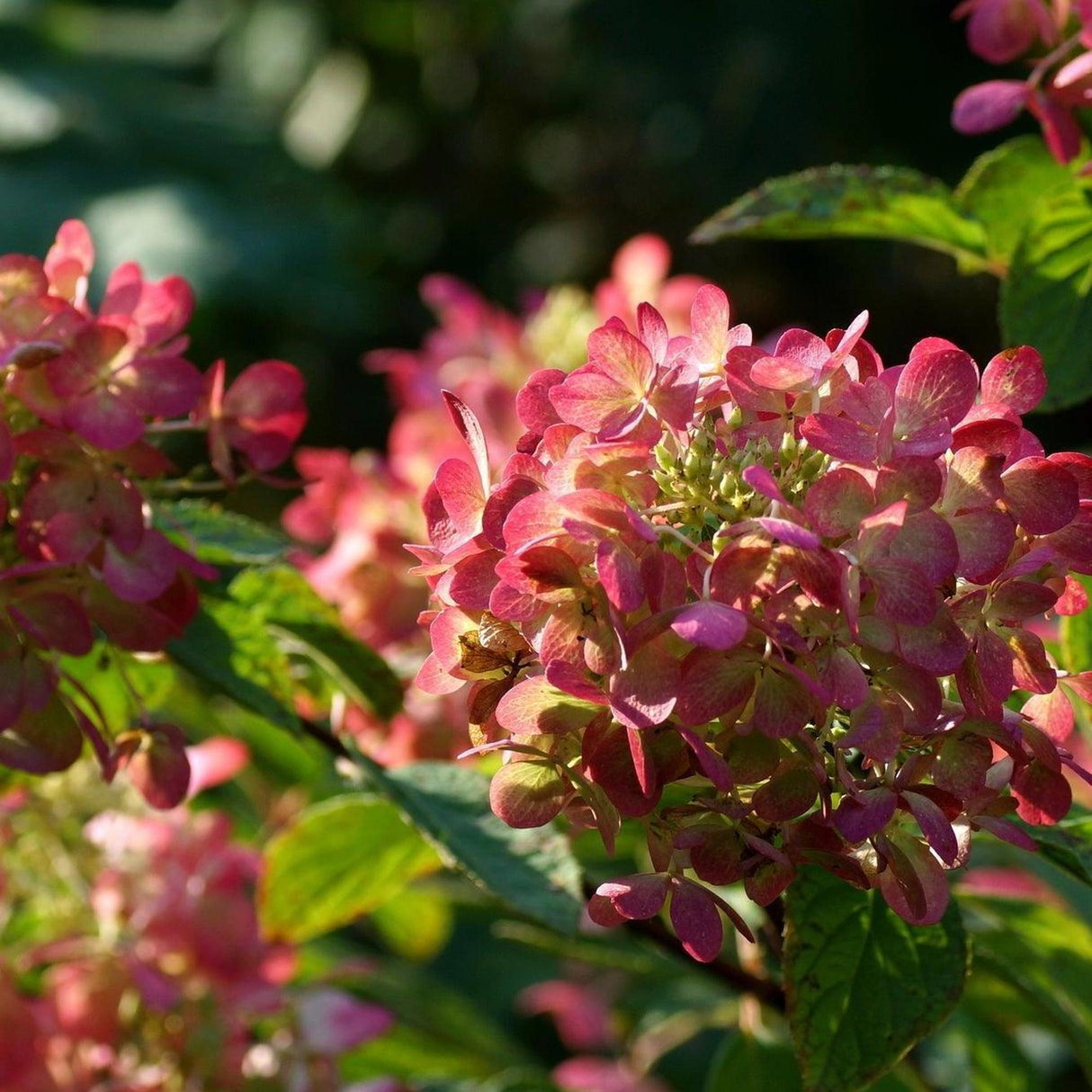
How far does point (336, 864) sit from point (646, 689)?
426 millimetres

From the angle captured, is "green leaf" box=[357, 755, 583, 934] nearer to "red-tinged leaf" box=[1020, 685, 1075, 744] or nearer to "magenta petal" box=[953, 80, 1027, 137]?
"red-tinged leaf" box=[1020, 685, 1075, 744]

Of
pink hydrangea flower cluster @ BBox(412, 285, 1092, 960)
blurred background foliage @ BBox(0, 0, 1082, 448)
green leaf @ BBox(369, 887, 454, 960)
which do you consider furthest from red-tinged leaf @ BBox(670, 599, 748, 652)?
blurred background foliage @ BBox(0, 0, 1082, 448)

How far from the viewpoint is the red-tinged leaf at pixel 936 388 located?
471 mm

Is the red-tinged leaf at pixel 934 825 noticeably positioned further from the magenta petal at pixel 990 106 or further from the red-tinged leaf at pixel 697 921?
the magenta petal at pixel 990 106

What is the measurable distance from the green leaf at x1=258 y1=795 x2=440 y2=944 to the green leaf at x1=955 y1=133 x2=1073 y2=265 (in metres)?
0.40

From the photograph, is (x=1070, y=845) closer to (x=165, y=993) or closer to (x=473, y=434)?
(x=473, y=434)

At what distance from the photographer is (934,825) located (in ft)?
1.50

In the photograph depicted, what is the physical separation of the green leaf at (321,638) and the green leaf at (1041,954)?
0.30 metres

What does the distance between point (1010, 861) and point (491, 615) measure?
1.82 feet

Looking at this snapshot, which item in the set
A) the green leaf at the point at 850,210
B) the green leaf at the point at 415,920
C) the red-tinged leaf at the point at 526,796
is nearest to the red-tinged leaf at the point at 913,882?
the red-tinged leaf at the point at 526,796

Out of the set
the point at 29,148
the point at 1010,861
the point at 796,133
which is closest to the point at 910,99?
the point at 796,133

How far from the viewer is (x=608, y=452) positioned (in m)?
0.47

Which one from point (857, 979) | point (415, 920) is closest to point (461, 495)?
point (857, 979)

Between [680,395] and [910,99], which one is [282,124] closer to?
[910,99]
